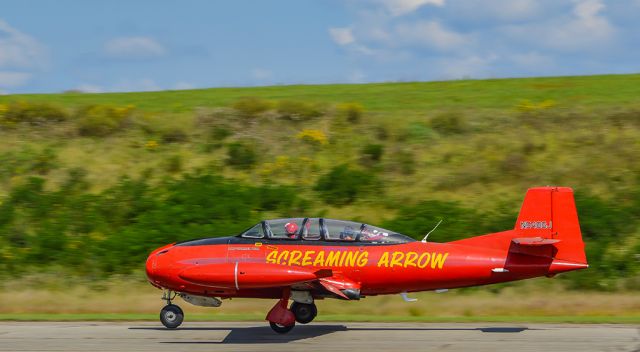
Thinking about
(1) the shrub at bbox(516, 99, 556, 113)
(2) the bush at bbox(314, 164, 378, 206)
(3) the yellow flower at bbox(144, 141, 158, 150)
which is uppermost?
(1) the shrub at bbox(516, 99, 556, 113)

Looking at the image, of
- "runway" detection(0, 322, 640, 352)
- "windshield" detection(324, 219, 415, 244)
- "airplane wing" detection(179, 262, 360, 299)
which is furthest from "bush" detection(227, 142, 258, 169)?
"airplane wing" detection(179, 262, 360, 299)

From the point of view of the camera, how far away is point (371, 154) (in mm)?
29891

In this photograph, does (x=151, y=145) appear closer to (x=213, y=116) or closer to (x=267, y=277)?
(x=213, y=116)

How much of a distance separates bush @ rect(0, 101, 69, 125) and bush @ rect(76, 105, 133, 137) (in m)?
0.82

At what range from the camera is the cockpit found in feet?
48.1

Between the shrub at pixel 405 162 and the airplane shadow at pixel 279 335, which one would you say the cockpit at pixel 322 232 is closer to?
the airplane shadow at pixel 279 335

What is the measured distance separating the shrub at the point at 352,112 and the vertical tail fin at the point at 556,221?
18.9 metres

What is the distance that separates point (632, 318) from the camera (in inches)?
638

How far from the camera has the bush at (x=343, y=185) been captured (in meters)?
26.8

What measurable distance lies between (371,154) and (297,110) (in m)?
5.27

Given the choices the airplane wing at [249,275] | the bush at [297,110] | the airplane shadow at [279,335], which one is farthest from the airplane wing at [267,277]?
the bush at [297,110]

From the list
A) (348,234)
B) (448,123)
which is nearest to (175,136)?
(448,123)

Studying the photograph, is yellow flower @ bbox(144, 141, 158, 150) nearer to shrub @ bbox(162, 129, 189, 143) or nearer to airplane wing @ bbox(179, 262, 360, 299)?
shrub @ bbox(162, 129, 189, 143)

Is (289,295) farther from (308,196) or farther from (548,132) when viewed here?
(548,132)
